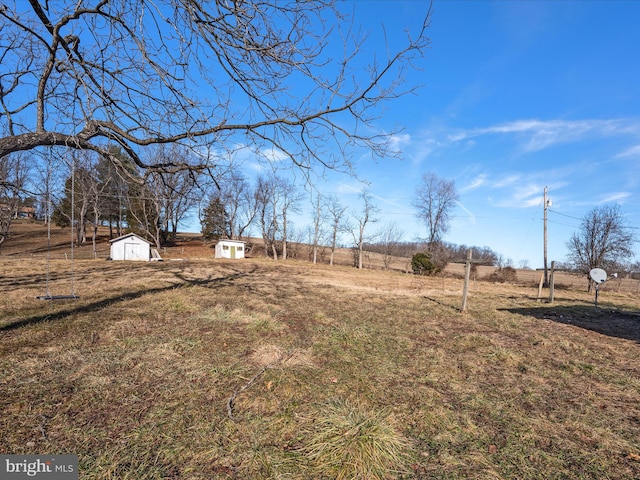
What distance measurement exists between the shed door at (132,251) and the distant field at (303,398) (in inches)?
831

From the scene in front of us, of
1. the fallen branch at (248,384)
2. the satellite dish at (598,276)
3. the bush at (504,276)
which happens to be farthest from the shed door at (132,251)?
the bush at (504,276)

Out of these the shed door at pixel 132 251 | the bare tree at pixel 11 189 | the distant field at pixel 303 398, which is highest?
the bare tree at pixel 11 189

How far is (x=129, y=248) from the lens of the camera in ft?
84.1

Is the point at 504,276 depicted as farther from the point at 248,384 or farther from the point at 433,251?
the point at 248,384

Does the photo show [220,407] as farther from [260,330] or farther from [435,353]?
[435,353]

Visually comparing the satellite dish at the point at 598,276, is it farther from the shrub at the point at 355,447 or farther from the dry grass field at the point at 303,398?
the shrub at the point at 355,447

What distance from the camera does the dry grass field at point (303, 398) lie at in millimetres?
2299

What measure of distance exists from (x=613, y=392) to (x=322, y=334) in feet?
14.4

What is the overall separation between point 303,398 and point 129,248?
2780 centimetres

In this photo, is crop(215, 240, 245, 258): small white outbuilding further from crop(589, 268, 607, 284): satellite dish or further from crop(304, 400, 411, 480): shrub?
crop(304, 400, 411, 480): shrub

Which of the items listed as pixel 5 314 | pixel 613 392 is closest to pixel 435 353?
pixel 613 392

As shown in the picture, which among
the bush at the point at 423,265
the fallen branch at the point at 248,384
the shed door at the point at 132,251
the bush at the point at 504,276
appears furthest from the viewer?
the bush at the point at 423,265

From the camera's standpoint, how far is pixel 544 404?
11.5 feet

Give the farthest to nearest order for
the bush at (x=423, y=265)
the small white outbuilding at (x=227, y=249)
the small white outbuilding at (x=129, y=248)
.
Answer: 1. the small white outbuilding at (x=227, y=249)
2. the bush at (x=423, y=265)
3. the small white outbuilding at (x=129, y=248)
